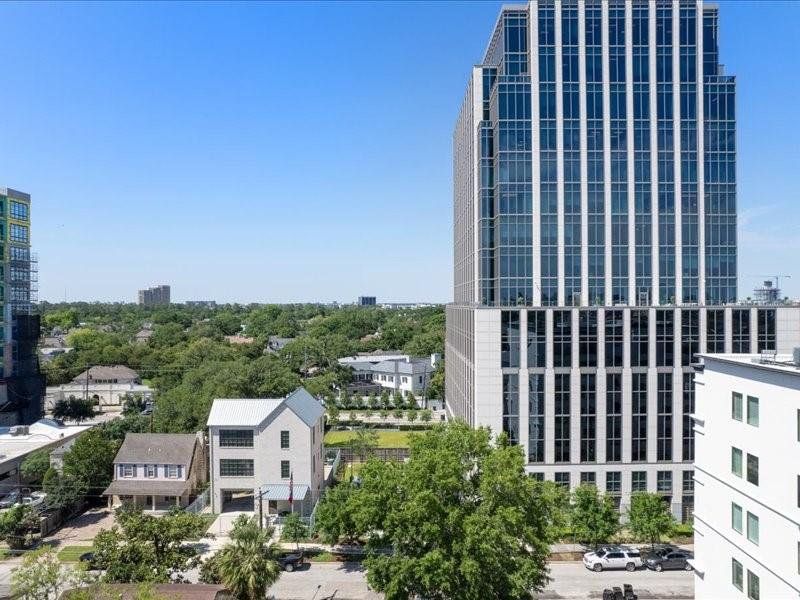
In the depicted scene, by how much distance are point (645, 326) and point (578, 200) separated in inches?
406

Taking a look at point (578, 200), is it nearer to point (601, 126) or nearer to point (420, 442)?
point (601, 126)

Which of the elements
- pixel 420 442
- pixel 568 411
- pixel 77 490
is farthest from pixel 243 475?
pixel 568 411

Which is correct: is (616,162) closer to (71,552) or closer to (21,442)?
(71,552)

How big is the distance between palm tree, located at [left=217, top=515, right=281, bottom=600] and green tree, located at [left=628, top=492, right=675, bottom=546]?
20.5m

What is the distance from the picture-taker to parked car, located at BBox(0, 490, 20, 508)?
128ft

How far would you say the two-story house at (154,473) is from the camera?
1555 inches

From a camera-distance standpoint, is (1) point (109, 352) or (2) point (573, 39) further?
(1) point (109, 352)

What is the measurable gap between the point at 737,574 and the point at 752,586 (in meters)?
0.83

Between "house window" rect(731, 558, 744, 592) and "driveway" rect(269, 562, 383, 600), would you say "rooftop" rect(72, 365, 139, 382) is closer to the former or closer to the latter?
"driveway" rect(269, 562, 383, 600)

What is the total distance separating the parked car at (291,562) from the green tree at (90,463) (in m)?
17.6

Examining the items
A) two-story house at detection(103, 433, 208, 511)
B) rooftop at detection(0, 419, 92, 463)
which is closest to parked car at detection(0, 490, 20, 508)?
rooftop at detection(0, 419, 92, 463)

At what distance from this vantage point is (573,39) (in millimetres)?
41375

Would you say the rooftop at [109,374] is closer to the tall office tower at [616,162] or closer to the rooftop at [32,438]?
the rooftop at [32,438]

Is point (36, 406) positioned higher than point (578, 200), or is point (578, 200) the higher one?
point (578, 200)
